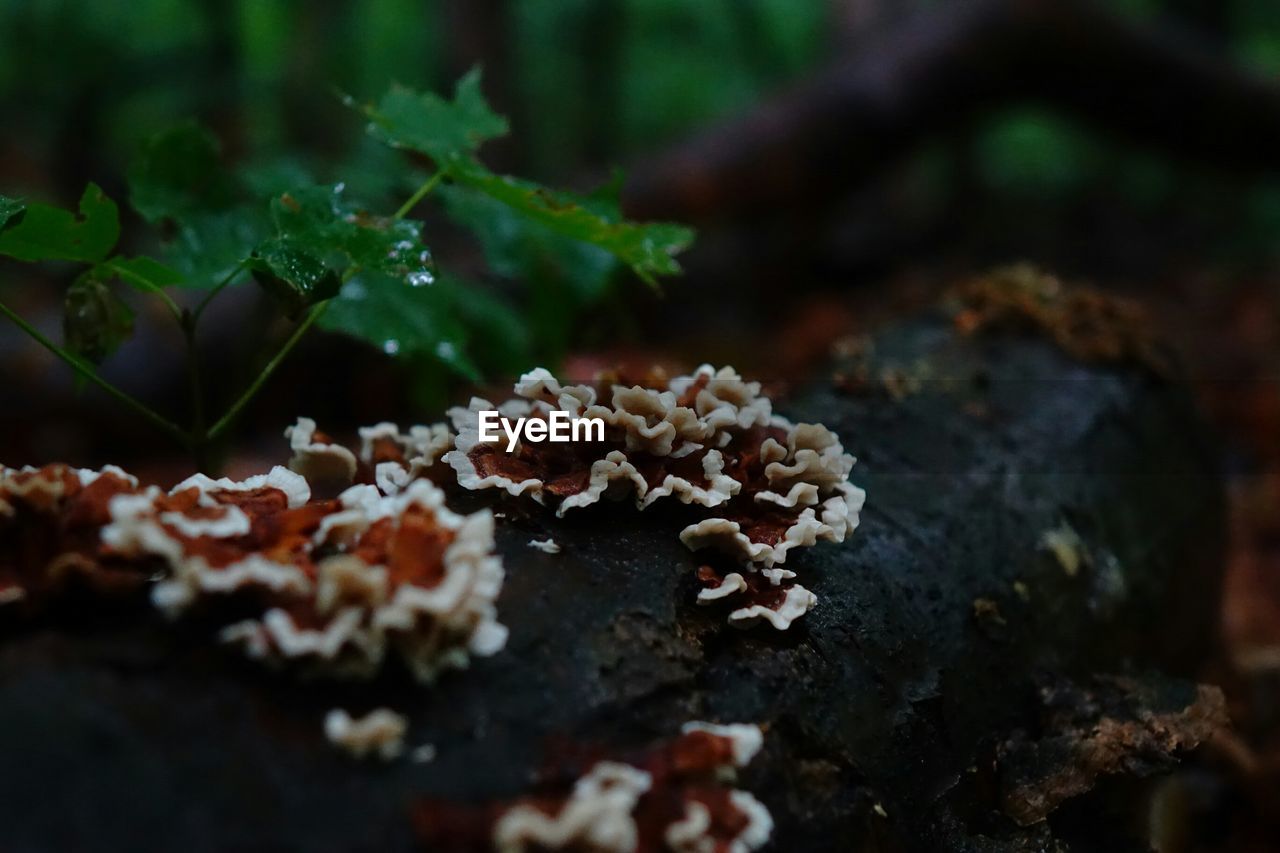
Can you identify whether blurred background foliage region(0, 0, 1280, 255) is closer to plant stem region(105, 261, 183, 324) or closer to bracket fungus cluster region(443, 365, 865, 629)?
plant stem region(105, 261, 183, 324)

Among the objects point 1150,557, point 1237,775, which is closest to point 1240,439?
point 1237,775

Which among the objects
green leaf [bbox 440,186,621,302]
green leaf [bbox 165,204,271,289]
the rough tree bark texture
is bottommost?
the rough tree bark texture

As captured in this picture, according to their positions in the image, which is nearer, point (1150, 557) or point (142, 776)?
point (142, 776)

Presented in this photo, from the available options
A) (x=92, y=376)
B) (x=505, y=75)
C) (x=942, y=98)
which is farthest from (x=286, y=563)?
(x=942, y=98)

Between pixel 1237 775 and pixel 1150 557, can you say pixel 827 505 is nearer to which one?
pixel 1150 557

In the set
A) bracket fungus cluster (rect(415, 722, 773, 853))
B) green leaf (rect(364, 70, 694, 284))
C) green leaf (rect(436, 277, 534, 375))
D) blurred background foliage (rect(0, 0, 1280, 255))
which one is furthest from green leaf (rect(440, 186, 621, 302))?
bracket fungus cluster (rect(415, 722, 773, 853))

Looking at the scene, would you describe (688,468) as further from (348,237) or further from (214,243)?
(214,243)

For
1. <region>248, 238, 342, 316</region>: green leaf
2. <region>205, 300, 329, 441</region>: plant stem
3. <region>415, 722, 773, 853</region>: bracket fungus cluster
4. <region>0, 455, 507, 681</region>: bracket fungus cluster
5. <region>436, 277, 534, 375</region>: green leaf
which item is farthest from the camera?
<region>436, 277, 534, 375</region>: green leaf
